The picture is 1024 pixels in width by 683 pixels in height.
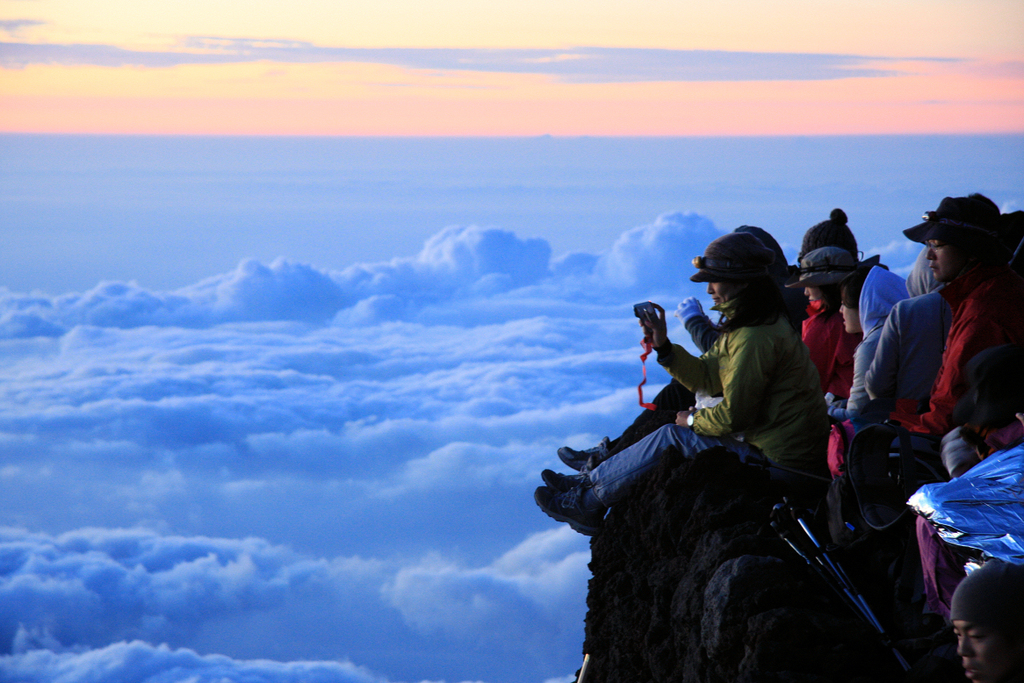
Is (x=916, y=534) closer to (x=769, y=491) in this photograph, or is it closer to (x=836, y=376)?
(x=769, y=491)

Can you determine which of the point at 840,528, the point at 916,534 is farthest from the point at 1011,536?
the point at 840,528

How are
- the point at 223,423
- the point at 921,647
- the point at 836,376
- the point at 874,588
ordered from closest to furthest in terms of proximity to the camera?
the point at 921,647
the point at 874,588
the point at 836,376
the point at 223,423

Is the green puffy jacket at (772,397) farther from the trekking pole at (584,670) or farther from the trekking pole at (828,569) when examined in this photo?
the trekking pole at (584,670)

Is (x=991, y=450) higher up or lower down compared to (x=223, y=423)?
lower down

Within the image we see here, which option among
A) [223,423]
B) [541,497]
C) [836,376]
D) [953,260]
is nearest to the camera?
[953,260]

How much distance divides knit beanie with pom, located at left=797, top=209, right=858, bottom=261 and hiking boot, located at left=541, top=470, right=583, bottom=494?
2.27 m

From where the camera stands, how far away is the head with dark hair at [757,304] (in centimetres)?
475

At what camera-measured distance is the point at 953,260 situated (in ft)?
15.3

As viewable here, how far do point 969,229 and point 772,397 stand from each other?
4.40 ft

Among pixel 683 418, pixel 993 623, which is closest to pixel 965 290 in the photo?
pixel 683 418

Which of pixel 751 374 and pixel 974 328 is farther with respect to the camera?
pixel 751 374

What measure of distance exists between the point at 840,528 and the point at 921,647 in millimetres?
700

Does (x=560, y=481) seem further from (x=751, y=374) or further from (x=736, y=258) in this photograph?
(x=736, y=258)

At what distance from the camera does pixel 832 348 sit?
20.2 feet
